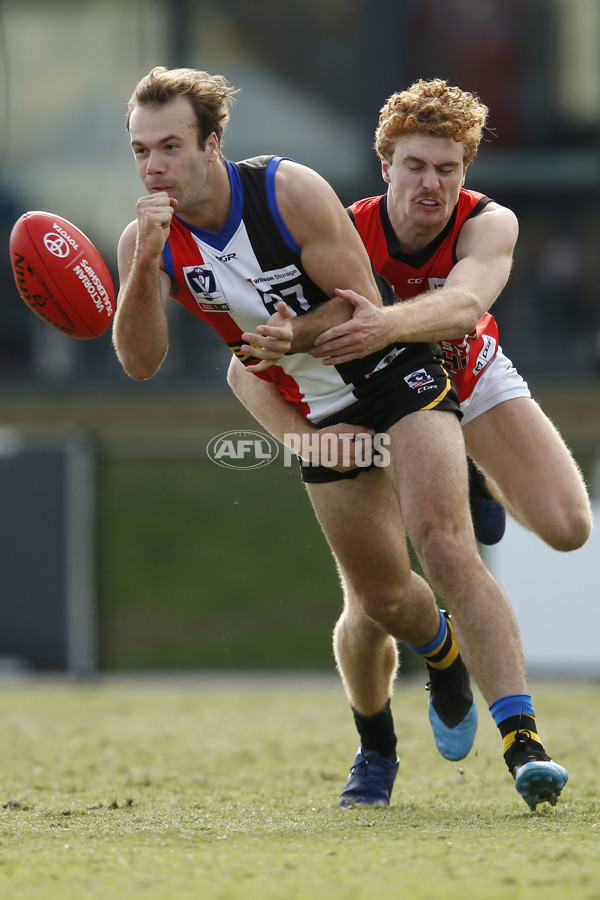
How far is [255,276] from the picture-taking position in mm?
4082

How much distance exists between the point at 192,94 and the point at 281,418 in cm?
112

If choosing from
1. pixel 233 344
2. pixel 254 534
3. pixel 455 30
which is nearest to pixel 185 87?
pixel 233 344

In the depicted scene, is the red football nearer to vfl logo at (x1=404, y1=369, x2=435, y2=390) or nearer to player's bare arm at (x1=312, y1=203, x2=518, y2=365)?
player's bare arm at (x1=312, y1=203, x2=518, y2=365)

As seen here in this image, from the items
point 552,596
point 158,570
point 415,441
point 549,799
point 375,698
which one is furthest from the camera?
point 158,570

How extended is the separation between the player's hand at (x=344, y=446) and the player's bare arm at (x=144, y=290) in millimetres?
614

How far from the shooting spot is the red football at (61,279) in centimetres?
440

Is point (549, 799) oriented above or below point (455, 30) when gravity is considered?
below

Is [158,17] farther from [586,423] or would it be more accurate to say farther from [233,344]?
[233,344]

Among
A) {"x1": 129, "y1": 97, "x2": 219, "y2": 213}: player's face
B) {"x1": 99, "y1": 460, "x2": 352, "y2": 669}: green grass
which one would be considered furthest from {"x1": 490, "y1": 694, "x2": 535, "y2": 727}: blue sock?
{"x1": 99, "y1": 460, "x2": 352, "y2": 669}: green grass

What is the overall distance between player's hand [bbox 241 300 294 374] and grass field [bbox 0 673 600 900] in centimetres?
143

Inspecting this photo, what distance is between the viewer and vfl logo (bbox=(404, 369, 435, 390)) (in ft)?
13.5

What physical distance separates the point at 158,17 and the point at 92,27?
0.81 m

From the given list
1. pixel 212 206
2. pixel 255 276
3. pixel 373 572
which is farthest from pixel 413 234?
pixel 373 572

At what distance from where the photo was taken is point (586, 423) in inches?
551
